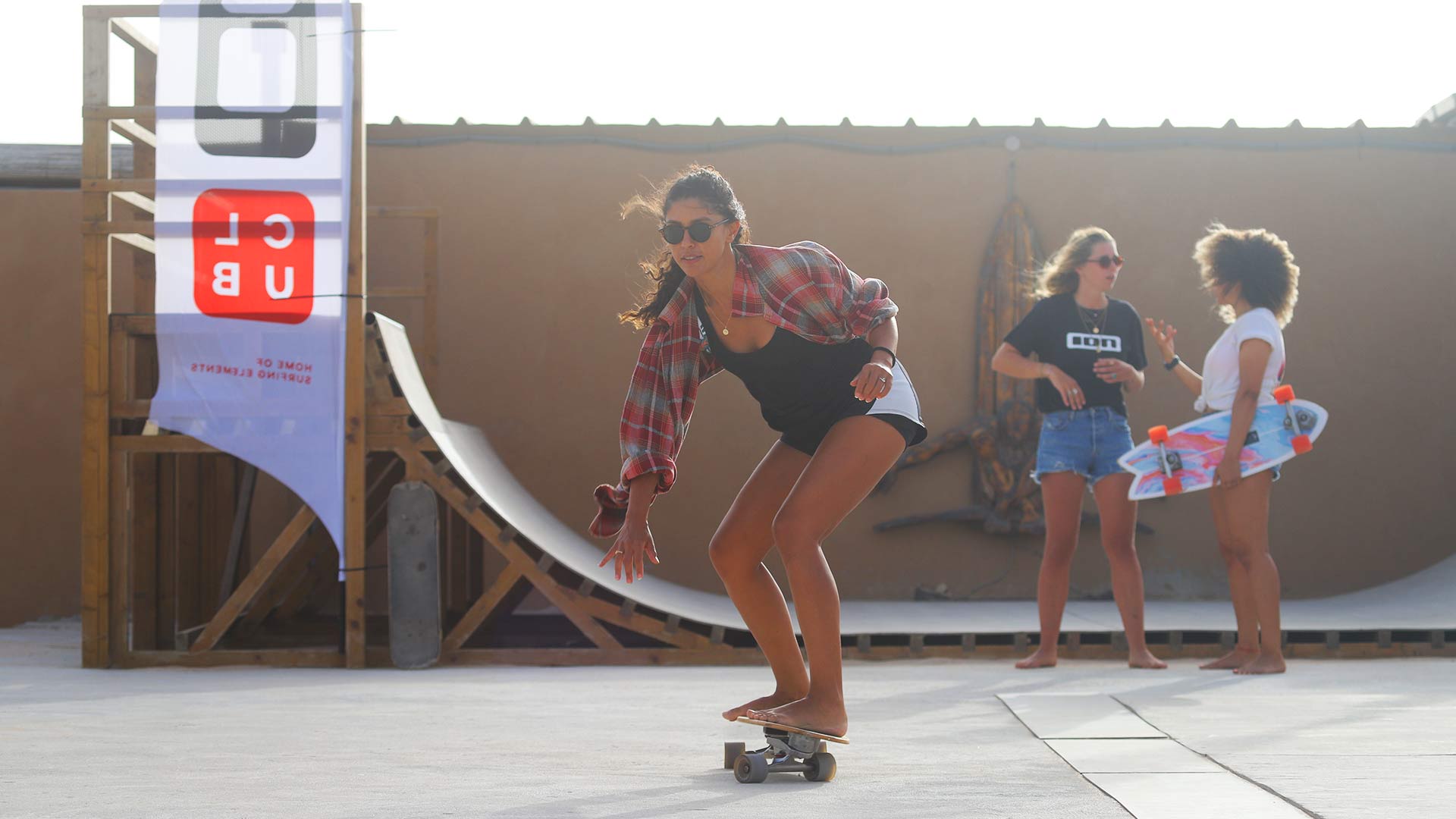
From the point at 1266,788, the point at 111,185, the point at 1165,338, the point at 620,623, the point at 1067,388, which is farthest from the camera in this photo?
the point at 620,623

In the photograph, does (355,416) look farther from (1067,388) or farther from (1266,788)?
(1266,788)

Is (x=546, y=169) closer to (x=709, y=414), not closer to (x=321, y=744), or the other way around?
(x=709, y=414)

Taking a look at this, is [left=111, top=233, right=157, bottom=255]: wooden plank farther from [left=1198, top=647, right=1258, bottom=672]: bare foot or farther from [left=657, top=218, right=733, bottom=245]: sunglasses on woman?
[left=1198, top=647, right=1258, bottom=672]: bare foot

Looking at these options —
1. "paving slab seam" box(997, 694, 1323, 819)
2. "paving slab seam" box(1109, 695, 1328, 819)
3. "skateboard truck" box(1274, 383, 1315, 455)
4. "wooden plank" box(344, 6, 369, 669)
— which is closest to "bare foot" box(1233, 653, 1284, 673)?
"skateboard truck" box(1274, 383, 1315, 455)

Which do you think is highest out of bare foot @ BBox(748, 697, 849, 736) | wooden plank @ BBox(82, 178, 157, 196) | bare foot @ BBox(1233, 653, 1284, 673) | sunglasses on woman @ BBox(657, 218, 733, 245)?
wooden plank @ BBox(82, 178, 157, 196)

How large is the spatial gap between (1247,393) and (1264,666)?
3.37 feet

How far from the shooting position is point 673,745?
11.7ft

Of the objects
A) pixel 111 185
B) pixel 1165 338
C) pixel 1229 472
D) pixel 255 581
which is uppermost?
pixel 111 185

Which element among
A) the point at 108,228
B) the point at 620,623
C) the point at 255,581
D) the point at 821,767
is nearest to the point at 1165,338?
the point at 620,623

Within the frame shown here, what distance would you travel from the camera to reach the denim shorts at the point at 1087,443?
535 centimetres

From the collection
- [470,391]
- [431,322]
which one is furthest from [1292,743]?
[470,391]

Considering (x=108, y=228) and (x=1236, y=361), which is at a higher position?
(x=108, y=228)

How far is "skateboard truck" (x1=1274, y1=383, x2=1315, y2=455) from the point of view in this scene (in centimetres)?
511

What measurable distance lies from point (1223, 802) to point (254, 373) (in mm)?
4455
